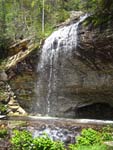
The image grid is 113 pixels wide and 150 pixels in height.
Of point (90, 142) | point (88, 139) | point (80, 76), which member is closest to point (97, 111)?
point (80, 76)

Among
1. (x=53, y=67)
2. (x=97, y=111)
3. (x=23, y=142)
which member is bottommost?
(x=97, y=111)

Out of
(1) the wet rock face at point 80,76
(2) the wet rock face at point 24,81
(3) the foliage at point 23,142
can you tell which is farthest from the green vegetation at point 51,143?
(2) the wet rock face at point 24,81

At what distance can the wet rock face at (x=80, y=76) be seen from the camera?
20297 mm

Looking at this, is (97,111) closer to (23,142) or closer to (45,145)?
(23,142)

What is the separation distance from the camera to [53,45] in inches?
901

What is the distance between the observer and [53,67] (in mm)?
22844

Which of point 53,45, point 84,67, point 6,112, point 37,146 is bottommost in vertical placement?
point 6,112

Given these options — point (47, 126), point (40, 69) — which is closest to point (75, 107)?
point (40, 69)

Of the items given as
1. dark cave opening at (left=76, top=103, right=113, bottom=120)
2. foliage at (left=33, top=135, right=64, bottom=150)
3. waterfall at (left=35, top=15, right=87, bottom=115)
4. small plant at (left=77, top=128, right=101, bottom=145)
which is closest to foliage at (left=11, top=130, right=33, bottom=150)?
foliage at (left=33, top=135, right=64, bottom=150)

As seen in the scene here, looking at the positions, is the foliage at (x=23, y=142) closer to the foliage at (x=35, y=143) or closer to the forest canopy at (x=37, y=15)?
the foliage at (x=35, y=143)

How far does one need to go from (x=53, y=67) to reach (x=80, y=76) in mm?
2118

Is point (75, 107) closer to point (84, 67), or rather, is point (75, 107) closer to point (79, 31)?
point (84, 67)

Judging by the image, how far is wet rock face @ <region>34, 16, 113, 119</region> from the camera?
2030 cm

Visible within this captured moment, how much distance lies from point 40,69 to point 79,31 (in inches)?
163
